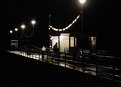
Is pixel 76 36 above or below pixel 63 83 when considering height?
above

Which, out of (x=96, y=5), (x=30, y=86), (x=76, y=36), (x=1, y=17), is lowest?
(x=30, y=86)

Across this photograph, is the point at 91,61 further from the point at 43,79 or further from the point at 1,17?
the point at 1,17

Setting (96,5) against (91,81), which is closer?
(91,81)

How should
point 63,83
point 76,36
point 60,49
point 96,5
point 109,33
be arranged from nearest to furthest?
point 63,83 < point 76,36 < point 60,49 < point 109,33 < point 96,5

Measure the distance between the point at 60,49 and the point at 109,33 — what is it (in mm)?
7933

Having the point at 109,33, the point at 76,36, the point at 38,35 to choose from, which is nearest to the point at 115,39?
the point at 109,33

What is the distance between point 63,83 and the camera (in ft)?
55.5

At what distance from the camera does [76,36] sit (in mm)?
26719

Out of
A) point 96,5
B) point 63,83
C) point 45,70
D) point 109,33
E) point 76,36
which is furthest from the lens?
point 96,5

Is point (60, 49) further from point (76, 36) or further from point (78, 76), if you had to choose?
point (78, 76)

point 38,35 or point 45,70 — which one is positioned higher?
point 38,35

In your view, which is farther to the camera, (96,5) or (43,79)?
(96,5)

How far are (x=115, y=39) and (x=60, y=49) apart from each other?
29.3ft

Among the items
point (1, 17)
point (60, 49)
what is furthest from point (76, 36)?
point (1, 17)
